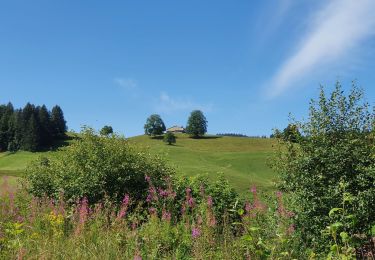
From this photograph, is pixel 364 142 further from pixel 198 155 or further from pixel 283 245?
pixel 198 155

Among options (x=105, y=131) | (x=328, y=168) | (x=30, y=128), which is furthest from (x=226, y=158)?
(x=328, y=168)

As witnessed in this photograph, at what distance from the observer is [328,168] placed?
8.16 metres

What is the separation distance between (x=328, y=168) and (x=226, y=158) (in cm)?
7795

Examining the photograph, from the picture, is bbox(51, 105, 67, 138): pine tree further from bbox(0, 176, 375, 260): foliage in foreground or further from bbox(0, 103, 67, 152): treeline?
bbox(0, 176, 375, 260): foliage in foreground

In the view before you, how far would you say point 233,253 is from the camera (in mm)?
5305

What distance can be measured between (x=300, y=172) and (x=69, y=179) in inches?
324

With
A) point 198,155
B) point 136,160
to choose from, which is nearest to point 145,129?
point 198,155

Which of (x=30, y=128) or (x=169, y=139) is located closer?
(x=30, y=128)

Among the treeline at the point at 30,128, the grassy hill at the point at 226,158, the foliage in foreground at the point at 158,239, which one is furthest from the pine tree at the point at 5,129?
the foliage in foreground at the point at 158,239

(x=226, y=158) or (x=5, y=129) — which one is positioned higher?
(x=5, y=129)

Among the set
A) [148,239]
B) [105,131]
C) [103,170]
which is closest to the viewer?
[148,239]

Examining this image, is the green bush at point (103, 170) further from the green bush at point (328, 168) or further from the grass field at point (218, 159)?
the grass field at point (218, 159)

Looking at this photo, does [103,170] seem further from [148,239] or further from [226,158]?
[226,158]

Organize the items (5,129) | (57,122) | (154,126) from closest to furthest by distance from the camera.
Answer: (5,129) → (57,122) → (154,126)
